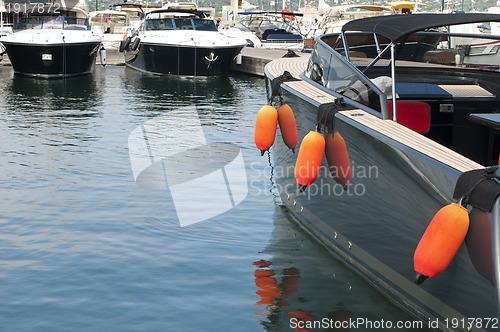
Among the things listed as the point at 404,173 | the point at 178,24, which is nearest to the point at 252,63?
the point at 178,24

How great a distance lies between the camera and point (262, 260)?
527cm

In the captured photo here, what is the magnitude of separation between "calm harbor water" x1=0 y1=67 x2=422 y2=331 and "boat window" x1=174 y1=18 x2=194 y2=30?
1166 centimetres

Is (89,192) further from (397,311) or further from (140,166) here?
(397,311)

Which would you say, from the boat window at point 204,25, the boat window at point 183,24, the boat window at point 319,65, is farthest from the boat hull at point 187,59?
the boat window at point 319,65

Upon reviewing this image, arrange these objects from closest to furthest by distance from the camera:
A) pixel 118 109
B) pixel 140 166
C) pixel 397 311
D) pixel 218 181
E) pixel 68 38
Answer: pixel 397 311
pixel 218 181
pixel 140 166
pixel 118 109
pixel 68 38

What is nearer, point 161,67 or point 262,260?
point 262,260

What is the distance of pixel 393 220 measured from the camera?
379 cm

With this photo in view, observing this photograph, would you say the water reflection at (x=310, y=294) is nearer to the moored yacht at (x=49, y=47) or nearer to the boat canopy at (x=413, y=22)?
the boat canopy at (x=413, y=22)

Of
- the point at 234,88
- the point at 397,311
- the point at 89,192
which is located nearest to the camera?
the point at 397,311

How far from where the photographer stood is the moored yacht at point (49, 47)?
1919 cm

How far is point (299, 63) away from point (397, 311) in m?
4.14

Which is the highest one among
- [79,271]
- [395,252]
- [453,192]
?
[453,192]

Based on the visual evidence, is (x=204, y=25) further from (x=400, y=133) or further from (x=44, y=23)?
(x=400, y=133)

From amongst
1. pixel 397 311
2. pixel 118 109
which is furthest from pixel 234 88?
pixel 397 311
